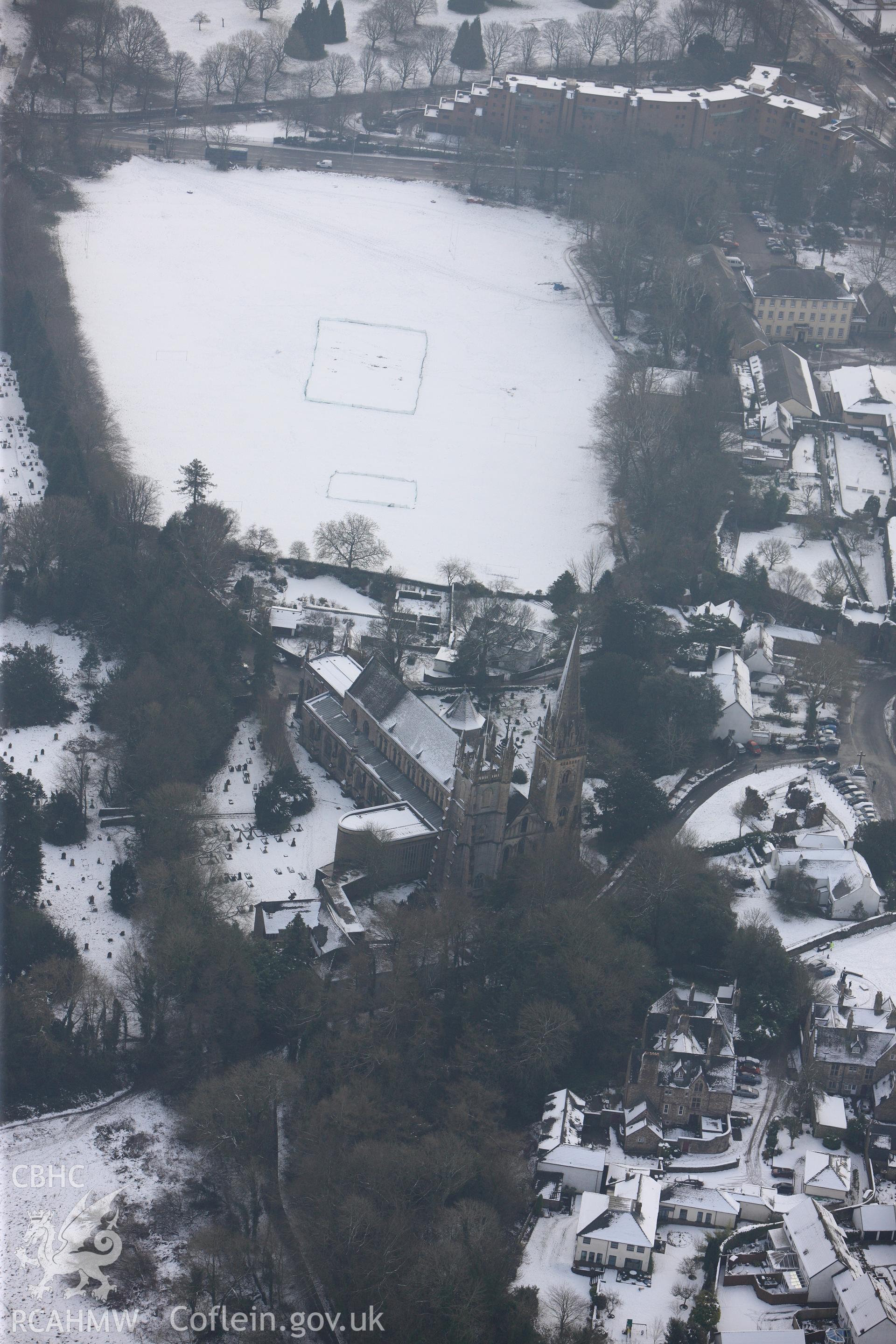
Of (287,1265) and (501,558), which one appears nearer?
(287,1265)

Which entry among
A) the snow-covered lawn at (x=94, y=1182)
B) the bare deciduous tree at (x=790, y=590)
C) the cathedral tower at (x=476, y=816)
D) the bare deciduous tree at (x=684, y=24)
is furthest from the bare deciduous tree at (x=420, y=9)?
the snow-covered lawn at (x=94, y=1182)

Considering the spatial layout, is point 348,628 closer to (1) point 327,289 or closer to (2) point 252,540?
(2) point 252,540

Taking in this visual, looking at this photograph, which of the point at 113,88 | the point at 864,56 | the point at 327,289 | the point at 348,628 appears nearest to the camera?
the point at 348,628

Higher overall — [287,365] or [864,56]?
[864,56]

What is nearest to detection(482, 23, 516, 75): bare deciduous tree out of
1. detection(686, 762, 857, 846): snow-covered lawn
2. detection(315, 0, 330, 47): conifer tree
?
detection(315, 0, 330, 47): conifer tree

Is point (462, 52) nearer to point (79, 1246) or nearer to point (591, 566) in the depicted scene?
point (591, 566)

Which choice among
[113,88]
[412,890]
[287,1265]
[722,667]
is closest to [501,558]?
[722,667]

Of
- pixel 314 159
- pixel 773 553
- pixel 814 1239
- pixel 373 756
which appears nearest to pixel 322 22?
pixel 314 159
